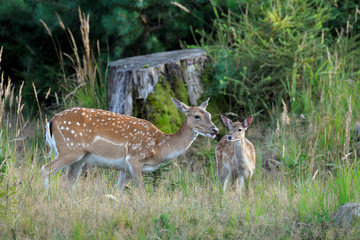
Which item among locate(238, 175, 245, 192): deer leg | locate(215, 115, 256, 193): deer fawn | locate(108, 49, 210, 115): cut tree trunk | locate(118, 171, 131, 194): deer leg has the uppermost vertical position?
locate(108, 49, 210, 115): cut tree trunk

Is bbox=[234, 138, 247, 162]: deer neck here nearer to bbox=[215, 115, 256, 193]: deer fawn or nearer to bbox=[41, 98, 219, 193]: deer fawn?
bbox=[215, 115, 256, 193]: deer fawn

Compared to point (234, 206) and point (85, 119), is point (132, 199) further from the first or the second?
point (85, 119)

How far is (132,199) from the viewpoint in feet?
19.2

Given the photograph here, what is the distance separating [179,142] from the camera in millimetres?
6953

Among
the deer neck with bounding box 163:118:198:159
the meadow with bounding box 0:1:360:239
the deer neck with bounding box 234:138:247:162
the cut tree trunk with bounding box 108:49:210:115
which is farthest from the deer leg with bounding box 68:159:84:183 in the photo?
the deer neck with bounding box 234:138:247:162

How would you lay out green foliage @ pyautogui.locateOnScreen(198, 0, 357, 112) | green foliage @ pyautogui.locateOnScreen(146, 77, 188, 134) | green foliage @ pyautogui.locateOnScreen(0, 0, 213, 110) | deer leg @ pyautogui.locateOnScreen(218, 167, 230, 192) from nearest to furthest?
1. deer leg @ pyautogui.locateOnScreen(218, 167, 230, 192)
2. green foliage @ pyautogui.locateOnScreen(146, 77, 188, 134)
3. green foliage @ pyautogui.locateOnScreen(198, 0, 357, 112)
4. green foliage @ pyautogui.locateOnScreen(0, 0, 213, 110)

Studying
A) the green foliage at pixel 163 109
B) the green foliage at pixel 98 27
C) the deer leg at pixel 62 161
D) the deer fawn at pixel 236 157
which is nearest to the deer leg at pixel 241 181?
the deer fawn at pixel 236 157

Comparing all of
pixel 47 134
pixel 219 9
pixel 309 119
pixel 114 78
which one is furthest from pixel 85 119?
pixel 219 9

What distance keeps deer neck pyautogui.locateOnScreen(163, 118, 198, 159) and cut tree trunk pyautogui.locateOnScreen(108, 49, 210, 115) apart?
1.58 metres

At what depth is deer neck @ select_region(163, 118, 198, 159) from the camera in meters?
6.91

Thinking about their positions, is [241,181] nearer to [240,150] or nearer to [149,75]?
[240,150]

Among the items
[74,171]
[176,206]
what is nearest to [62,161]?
[74,171]

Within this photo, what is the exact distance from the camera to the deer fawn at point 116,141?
6.79 m

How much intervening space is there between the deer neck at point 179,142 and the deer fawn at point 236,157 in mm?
469
